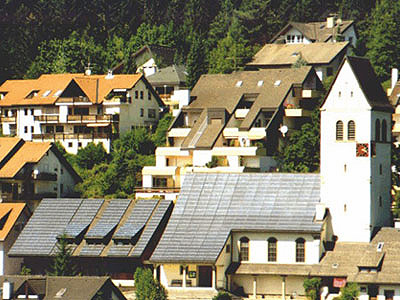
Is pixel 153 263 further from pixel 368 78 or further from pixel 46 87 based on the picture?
pixel 46 87

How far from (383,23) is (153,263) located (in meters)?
45.8

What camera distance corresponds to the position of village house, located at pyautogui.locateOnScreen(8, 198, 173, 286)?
104m

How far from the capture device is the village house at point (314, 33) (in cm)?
14775

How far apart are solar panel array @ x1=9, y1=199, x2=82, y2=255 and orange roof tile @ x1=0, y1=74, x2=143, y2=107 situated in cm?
2062

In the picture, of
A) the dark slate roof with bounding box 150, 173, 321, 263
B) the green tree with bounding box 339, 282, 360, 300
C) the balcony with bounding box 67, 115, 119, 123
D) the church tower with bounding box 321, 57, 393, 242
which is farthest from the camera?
the balcony with bounding box 67, 115, 119, 123

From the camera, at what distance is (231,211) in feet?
343

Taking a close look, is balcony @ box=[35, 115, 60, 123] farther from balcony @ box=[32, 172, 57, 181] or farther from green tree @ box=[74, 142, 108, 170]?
balcony @ box=[32, 172, 57, 181]

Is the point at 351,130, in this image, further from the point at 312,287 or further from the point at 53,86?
the point at 53,86

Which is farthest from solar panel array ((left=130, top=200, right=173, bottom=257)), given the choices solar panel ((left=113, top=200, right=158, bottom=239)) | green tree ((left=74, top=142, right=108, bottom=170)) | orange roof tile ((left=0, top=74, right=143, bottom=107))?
orange roof tile ((left=0, top=74, right=143, bottom=107))

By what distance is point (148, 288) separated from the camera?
99500 mm

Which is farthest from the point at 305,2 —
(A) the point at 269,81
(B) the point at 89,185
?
(B) the point at 89,185

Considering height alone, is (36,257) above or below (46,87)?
below

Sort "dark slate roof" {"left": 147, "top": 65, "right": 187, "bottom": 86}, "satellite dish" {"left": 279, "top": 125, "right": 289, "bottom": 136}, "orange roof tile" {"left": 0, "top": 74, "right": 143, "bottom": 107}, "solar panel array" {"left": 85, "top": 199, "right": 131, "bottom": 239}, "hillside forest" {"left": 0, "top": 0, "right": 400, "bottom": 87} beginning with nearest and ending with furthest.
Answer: "solar panel array" {"left": 85, "top": 199, "right": 131, "bottom": 239}, "satellite dish" {"left": 279, "top": 125, "right": 289, "bottom": 136}, "orange roof tile" {"left": 0, "top": 74, "right": 143, "bottom": 107}, "hillside forest" {"left": 0, "top": 0, "right": 400, "bottom": 87}, "dark slate roof" {"left": 147, "top": 65, "right": 187, "bottom": 86}

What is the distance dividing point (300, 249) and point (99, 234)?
13887mm
